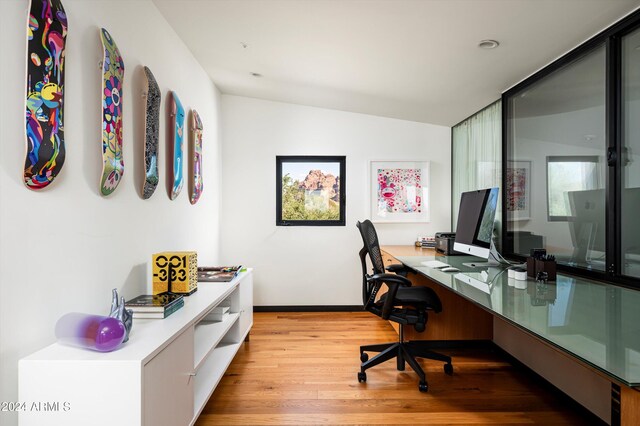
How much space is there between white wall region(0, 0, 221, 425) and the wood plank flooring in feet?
3.37

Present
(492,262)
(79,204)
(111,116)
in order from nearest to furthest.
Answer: (79,204) → (111,116) → (492,262)

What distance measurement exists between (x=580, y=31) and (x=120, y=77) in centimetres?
256

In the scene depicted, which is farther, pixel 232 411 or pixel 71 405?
pixel 232 411

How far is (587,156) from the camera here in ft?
7.09

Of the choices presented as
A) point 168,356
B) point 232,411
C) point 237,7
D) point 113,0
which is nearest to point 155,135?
point 113,0

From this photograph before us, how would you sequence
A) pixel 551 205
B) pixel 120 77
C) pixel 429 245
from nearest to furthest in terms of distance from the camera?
pixel 120 77 < pixel 551 205 < pixel 429 245

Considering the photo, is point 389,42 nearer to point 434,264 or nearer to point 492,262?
point 434,264

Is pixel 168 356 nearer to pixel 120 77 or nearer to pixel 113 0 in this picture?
pixel 120 77

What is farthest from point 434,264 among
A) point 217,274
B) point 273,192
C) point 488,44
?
point 273,192

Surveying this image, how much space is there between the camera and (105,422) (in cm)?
124

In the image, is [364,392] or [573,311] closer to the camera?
[573,311]

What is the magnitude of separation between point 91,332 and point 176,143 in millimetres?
1626

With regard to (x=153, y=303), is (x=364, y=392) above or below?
below

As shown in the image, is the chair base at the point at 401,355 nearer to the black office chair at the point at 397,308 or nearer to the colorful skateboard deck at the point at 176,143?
the black office chair at the point at 397,308
